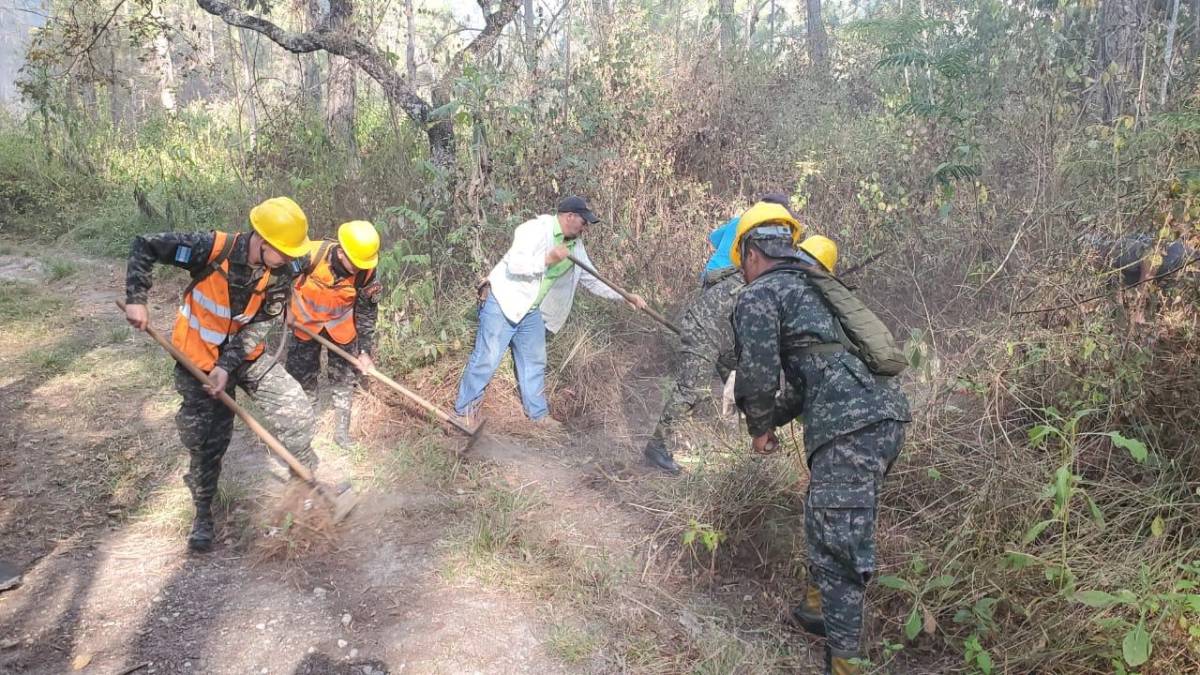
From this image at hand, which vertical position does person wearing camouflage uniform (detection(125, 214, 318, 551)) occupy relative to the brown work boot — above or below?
above

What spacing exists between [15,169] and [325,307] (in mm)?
8921

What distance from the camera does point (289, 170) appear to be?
23.9ft

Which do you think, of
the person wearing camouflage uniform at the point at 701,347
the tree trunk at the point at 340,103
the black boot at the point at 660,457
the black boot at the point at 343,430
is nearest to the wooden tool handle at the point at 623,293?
the person wearing camouflage uniform at the point at 701,347

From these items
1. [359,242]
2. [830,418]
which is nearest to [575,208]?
[359,242]

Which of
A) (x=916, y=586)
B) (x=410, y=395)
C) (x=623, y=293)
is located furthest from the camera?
(x=623, y=293)

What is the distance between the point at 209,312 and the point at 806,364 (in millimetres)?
2720

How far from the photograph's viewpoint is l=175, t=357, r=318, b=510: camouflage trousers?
350cm

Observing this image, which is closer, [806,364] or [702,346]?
[806,364]

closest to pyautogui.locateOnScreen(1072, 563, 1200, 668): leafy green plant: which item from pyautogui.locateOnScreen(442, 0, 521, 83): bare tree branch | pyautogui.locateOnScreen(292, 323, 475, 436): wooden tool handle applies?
pyautogui.locateOnScreen(292, 323, 475, 436): wooden tool handle

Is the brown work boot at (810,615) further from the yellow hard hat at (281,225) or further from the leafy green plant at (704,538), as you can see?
the yellow hard hat at (281,225)

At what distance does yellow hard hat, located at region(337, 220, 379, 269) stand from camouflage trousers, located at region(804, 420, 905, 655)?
2.87m

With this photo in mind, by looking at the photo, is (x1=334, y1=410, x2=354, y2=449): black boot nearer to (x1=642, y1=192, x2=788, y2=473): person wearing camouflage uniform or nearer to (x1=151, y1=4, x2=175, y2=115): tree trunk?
(x1=642, y1=192, x2=788, y2=473): person wearing camouflage uniform

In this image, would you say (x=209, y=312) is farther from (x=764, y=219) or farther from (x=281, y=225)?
(x=764, y=219)

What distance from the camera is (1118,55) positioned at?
4559 millimetres
